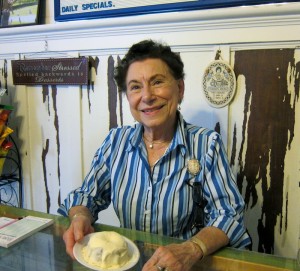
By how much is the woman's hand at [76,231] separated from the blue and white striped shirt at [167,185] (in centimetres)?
15

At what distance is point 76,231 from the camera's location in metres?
0.83

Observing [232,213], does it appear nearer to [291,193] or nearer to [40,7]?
[291,193]

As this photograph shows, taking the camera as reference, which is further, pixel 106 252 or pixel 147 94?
pixel 147 94

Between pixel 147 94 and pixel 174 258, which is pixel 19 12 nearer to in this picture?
pixel 147 94

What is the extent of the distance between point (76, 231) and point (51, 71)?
1.04 m

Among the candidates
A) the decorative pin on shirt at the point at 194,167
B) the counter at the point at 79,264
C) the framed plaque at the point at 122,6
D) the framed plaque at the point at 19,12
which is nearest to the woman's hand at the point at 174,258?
the counter at the point at 79,264

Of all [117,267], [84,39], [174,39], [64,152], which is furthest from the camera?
[64,152]

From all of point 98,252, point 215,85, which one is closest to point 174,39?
point 215,85

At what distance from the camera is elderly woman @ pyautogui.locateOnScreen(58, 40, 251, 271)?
39.4 inches

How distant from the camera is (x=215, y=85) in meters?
1.26

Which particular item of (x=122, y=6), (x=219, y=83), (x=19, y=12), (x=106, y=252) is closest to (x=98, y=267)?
(x=106, y=252)

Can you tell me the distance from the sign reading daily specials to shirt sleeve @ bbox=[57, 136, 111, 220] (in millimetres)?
511

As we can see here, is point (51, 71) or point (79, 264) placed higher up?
point (51, 71)

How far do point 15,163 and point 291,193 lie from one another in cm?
153
